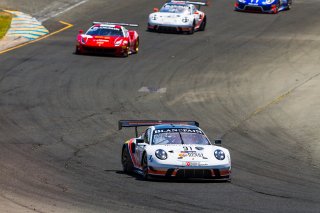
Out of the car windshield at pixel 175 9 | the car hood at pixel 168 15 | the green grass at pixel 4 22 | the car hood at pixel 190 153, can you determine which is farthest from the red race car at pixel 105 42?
the car hood at pixel 190 153

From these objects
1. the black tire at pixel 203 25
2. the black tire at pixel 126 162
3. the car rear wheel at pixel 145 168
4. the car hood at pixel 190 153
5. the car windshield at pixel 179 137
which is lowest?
the black tire at pixel 203 25

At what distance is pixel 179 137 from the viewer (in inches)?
773

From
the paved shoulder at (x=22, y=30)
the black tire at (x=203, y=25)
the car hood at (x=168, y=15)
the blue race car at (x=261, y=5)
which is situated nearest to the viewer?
the paved shoulder at (x=22, y=30)

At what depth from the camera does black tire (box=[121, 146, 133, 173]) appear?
20.0 m

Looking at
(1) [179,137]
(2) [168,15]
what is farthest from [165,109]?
(2) [168,15]

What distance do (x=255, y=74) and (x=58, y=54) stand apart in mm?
8023

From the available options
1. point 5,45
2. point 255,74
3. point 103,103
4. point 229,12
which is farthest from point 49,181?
point 229,12

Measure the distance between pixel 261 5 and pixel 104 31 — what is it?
12.6 metres

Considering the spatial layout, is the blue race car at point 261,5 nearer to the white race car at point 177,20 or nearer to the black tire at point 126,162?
the white race car at point 177,20

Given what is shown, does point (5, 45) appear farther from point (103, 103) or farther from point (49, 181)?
point (49, 181)

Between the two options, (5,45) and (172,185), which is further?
(5,45)

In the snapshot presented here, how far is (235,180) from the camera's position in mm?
19125

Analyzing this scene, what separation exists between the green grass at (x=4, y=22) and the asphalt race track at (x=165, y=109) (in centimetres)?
174

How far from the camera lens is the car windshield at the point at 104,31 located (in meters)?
37.4
